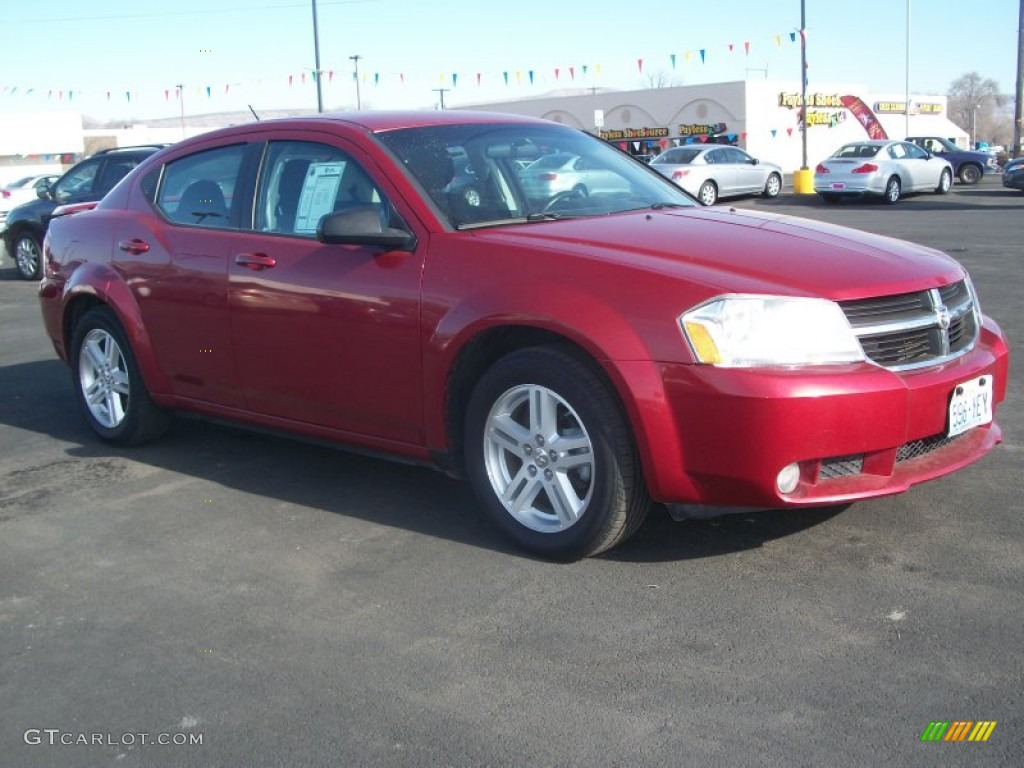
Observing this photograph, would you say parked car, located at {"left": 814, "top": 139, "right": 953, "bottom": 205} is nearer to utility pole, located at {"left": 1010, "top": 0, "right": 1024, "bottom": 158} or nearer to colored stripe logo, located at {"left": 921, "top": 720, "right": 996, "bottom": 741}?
utility pole, located at {"left": 1010, "top": 0, "right": 1024, "bottom": 158}

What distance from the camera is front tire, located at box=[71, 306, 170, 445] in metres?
6.01

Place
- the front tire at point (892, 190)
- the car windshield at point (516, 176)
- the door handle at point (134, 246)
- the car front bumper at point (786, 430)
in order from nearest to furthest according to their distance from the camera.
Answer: the car front bumper at point (786, 430) → the car windshield at point (516, 176) → the door handle at point (134, 246) → the front tire at point (892, 190)

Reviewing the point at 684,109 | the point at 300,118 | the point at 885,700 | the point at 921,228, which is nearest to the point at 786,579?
the point at 885,700

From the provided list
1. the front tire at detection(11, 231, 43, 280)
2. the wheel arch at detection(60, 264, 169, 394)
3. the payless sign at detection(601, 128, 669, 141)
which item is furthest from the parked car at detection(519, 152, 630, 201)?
the payless sign at detection(601, 128, 669, 141)

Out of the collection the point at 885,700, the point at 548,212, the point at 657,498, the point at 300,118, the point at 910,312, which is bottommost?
the point at 885,700

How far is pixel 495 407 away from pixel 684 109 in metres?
49.3

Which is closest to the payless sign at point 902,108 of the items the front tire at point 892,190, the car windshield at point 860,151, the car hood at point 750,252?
the car windshield at point 860,151

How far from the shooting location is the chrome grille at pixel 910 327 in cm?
388

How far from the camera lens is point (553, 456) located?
13.7 ft

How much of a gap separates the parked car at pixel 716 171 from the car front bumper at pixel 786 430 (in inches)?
930

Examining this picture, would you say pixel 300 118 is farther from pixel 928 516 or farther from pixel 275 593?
pixel 928 516

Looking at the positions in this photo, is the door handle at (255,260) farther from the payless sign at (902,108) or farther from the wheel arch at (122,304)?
the payless sign at (902,108)

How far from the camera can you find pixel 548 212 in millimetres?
4824

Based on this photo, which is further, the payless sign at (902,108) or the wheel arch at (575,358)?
the payless sign at (902,108)
